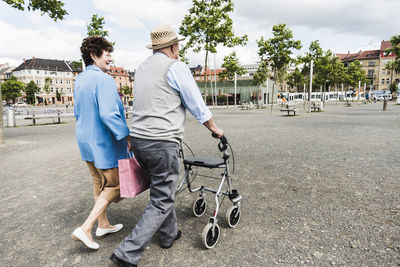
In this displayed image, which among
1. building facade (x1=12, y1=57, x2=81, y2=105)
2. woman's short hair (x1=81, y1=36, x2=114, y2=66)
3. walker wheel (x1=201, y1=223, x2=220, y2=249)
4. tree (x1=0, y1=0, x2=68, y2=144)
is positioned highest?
building facade (x1=12, y1=57, x2=81, y2=105)

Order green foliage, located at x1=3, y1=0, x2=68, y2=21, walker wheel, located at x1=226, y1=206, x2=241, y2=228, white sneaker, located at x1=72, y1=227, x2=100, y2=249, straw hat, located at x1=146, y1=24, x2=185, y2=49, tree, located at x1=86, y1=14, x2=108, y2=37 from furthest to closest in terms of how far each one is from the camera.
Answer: tree, located at x1=86, y1=14, x2=108, y2=37, green foliage, located at x1=3, y1=0, x2=68, y2=21, walker wheel, located at x1=226, y1=206, x2=241, y2=228, white sneaker, located at x1=72, y1=227, x2=100, y2=249, straw hat, located at x1=146, y1=24, x2=185, y2=49

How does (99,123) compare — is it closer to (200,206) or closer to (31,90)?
(200,206)

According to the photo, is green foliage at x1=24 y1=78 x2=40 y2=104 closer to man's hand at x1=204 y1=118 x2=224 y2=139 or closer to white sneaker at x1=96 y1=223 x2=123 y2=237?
white sneaker at x1=96 y1=223 x2=123 y2=237

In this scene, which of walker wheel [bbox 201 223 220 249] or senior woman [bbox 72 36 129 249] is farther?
walker wheel [bbox 201 223 220 249]

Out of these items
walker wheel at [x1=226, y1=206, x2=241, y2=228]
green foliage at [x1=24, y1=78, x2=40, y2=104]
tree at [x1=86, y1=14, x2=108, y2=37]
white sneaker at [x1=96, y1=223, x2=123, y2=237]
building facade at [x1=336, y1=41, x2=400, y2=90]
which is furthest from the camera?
building facade at [x1=336, y1=41, x2=400, y2=90]

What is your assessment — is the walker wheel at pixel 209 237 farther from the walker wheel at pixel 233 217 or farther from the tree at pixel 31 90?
the tree at pixel 31 90

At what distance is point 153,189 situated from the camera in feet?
7.75

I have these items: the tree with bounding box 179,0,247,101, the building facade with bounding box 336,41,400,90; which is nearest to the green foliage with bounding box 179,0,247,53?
the tree with bounding box 179,0,247,101

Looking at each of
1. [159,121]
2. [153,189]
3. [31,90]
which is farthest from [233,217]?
[31,90]

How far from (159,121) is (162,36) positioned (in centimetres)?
78

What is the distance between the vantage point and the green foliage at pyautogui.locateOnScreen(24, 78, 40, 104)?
3250 inches

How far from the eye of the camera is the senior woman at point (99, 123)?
2451mm

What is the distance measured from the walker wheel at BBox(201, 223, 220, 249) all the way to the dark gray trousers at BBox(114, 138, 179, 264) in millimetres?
475

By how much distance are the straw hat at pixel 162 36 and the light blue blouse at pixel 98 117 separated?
0.57 meters
